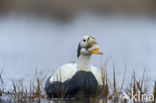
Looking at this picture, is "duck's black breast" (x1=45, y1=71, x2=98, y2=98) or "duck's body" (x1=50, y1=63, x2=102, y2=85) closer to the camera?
"duck's black breast" (x1=45, y1=71, x2=98, y2=98)

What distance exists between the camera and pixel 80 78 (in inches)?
197

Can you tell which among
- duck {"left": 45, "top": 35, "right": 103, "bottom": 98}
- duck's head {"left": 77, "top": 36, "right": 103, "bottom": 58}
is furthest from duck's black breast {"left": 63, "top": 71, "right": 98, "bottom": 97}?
duck's head {"left": 77, "top": 36, "right": 103, "bottom": 58}

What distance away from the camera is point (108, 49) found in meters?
9.91

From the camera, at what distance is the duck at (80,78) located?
493 cm

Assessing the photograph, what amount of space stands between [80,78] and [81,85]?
3.1 inches

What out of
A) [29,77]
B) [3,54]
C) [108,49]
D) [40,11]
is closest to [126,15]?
[40,11]

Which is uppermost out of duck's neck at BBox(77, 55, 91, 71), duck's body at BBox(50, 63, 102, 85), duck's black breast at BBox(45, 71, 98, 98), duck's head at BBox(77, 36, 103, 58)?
duck's head at BBox(77, 36, 103, 58)

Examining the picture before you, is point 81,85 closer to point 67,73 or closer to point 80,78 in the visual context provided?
point 80,78

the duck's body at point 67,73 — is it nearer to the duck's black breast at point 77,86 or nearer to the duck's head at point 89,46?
the duck's black breast at point 77,86

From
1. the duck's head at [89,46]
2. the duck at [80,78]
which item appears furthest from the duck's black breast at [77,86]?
the duck's head at [89,46]

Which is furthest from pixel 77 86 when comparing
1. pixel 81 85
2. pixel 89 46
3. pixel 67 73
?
pixel 89 46

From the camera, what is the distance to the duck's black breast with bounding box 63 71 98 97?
195 inches

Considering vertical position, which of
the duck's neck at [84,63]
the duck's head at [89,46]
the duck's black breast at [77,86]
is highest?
the duck's head at [89,46]

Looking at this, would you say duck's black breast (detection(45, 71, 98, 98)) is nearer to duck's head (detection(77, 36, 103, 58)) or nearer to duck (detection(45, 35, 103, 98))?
duck (detection(45, 35, 103, 98))
